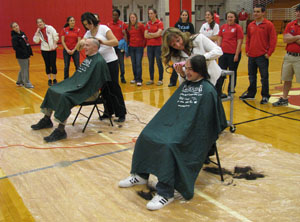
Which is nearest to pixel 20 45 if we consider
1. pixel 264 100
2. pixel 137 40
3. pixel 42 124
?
pixel 137 40

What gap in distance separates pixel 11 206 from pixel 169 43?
6.09 ft

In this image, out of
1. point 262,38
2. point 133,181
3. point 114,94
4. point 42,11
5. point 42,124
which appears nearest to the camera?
point 133,181

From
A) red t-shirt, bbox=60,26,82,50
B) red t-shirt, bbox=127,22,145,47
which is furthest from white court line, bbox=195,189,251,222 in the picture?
red t-shirt, bbox=60,26,82,50

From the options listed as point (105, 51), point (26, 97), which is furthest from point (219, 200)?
point (26, 97)

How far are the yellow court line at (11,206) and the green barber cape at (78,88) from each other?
119 cm

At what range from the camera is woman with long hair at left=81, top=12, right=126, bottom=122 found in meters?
4.12

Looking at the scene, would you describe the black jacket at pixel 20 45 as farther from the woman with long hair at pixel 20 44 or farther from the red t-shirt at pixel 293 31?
the red t-shirt at pixel 293 31

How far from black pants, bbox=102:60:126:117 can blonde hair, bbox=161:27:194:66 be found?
4.85 feet

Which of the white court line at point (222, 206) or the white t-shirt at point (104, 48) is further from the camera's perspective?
the white t-shirt at point (104, 48)

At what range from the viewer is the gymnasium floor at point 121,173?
227 centimetres

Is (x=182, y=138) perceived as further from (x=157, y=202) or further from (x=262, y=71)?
(x=262, y=71)

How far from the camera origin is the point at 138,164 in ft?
8.21

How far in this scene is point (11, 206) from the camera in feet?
7.93

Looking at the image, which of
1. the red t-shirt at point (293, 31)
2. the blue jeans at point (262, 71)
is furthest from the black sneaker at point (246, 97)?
the red t-shirt at point (293, 31)
